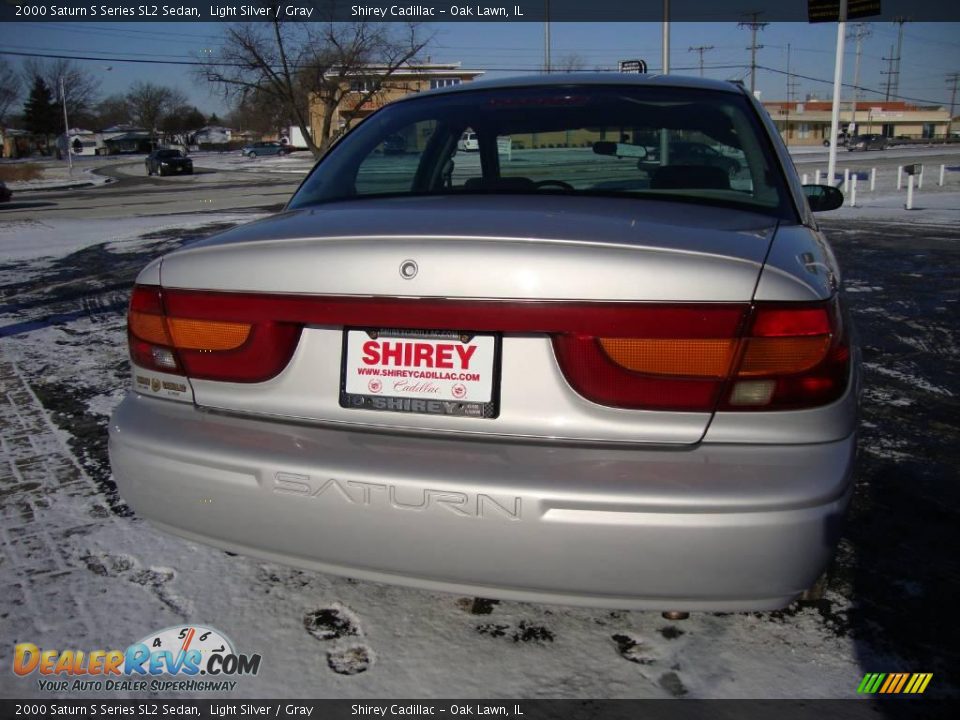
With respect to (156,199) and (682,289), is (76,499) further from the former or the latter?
(156,199)

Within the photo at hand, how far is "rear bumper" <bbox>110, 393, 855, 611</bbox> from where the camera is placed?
1601 mm

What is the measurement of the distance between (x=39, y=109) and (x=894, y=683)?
100815 mm

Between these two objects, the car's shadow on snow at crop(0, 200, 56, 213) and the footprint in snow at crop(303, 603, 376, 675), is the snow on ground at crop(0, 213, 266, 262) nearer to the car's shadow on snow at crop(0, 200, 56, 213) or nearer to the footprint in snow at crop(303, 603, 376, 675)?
the car's shadow on snow at crop(0, 200, 56, 213)

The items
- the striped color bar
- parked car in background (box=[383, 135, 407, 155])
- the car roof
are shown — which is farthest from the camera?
parked car in background (box=[383, 135, 407, 155])

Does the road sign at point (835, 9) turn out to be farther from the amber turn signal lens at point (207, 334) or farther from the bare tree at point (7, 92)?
the bare tree at point (7, 92)

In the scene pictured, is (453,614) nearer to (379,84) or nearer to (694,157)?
(694,157)

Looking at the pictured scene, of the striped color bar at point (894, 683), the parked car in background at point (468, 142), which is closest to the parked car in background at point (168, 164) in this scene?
the parked car in background at point (468, 142)

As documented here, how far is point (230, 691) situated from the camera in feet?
6.48

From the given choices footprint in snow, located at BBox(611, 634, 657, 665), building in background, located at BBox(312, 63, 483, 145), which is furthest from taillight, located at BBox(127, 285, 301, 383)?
building in background, located at BBox(312, 63, 483, 145)

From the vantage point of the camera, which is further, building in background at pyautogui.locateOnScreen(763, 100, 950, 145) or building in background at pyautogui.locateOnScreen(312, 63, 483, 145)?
building in background at pyautogui.locateOnScreen(763, 100, 950, 145)

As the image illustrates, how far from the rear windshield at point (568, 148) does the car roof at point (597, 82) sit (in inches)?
1.8

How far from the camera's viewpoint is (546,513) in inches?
64.0

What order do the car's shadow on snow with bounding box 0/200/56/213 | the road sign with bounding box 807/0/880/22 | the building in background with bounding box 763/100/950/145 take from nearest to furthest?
the road sign with bounding box 807/0/880/22 < the car's shadow on snow with bounding box 0/200/56/213 < the building in background with bounding box 763/100/950/145

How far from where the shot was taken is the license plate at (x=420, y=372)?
1760 mm
